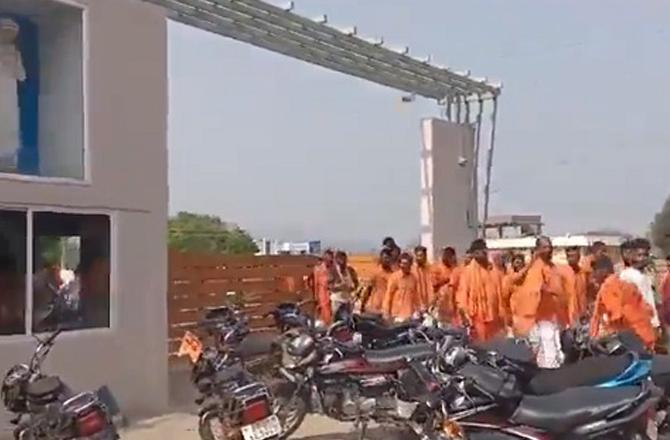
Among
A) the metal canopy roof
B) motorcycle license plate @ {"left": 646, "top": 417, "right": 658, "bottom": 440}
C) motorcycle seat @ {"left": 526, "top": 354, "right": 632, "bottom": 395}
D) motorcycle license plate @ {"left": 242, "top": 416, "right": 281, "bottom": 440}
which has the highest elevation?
the metal canopy roof

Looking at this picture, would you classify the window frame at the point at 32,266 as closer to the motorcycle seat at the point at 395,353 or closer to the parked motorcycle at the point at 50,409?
the parked motorcycle at the point at 50,409

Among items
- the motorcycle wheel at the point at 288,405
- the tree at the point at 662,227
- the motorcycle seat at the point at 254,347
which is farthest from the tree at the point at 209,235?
the tree at the point at 662,227

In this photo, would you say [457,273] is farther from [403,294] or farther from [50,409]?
[50,409]

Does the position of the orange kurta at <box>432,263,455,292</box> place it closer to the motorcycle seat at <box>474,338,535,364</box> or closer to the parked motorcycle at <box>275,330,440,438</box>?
the parked motorcycle at <box>275,330,440,438</box>

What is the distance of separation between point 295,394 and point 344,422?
1.87 ft

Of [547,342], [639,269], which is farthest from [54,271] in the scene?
[639,269]

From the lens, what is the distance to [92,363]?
32.1 ft

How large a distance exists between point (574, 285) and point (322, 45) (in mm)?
5835

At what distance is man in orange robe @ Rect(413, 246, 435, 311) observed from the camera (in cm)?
1367

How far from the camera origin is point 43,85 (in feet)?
33.6

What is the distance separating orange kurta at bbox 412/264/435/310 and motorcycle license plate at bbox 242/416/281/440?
633cm

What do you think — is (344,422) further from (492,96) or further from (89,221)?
(492,96)

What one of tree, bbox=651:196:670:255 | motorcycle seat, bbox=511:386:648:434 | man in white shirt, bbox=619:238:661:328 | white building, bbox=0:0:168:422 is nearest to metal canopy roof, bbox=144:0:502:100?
white building, bbox=0:0:168:422

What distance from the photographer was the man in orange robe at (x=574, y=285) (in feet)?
39.7
